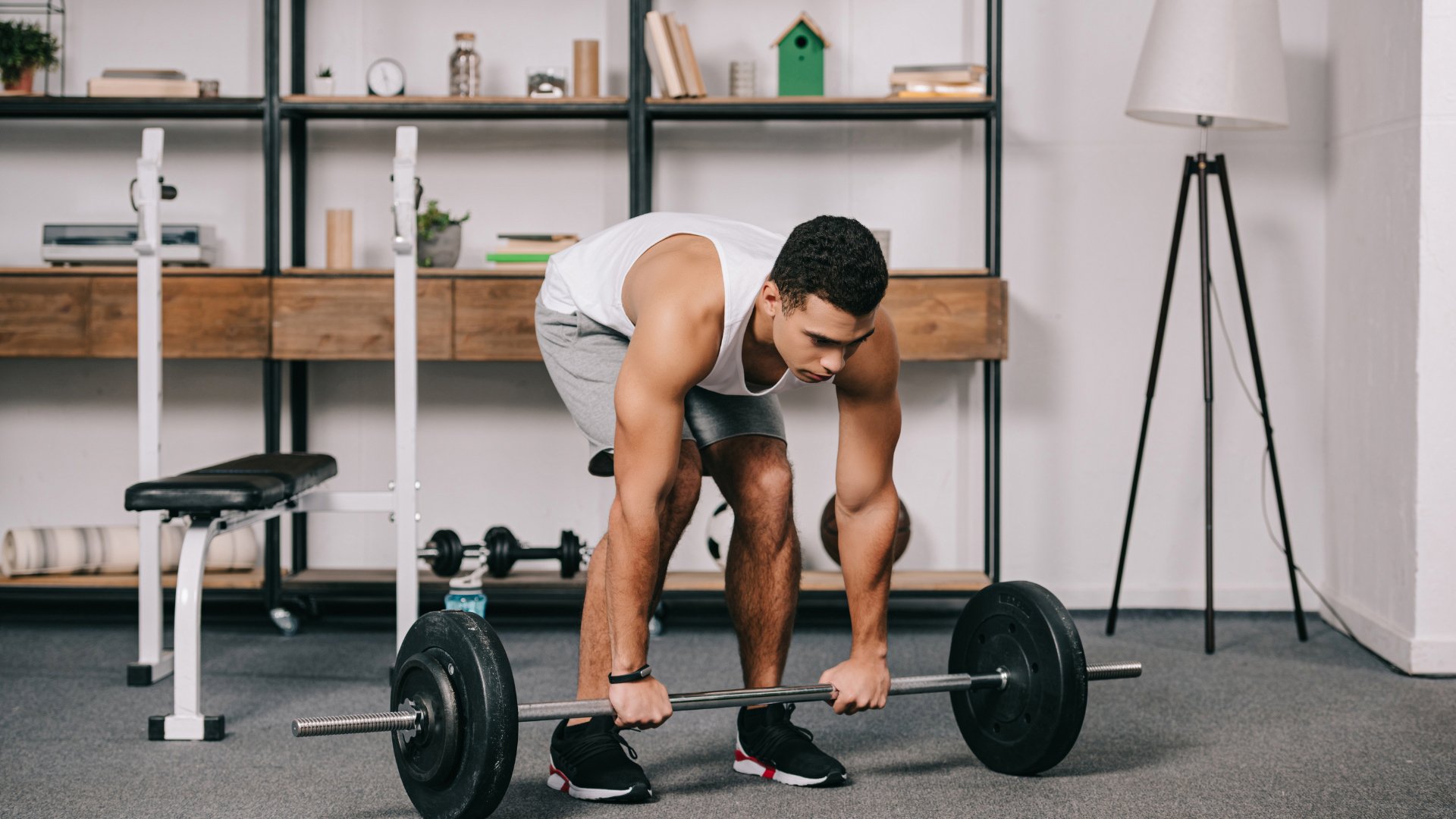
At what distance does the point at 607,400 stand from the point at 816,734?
82 centimetres

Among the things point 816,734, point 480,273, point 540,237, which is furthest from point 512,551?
point 816,734

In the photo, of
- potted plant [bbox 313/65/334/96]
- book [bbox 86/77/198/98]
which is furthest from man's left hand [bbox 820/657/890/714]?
book [bbox 86/77/198/98]

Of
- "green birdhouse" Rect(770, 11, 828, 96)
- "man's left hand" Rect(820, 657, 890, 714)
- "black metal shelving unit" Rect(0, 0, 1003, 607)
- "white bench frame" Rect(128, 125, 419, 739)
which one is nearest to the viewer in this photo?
"man's left hand" Rect(820, 657, 890, 714)

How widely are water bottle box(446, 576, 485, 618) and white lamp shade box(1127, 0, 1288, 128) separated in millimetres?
2107

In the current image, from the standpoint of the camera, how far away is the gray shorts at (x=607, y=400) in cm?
212

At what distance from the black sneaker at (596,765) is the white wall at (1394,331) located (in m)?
1.97

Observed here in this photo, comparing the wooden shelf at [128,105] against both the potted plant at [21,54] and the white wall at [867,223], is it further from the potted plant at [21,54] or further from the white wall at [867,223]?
the white wall at [867,223]

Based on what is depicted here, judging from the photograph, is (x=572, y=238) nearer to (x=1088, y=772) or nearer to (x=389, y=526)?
(x=389, y=526)

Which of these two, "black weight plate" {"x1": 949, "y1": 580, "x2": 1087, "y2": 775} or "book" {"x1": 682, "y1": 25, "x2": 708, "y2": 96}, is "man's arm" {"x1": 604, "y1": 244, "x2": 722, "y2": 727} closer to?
"black weight plate" {"x1": 949, "y1": 580, "x2": 1087, "y2": 775}

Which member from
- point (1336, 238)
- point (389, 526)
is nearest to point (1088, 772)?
point (1336, 238)

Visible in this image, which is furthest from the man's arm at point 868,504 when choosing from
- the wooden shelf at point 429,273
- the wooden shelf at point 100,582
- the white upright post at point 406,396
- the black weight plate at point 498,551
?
the wooden shelf at point 100,582

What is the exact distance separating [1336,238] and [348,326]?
9.06ft

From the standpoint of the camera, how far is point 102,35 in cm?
364

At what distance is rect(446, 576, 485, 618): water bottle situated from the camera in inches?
122
